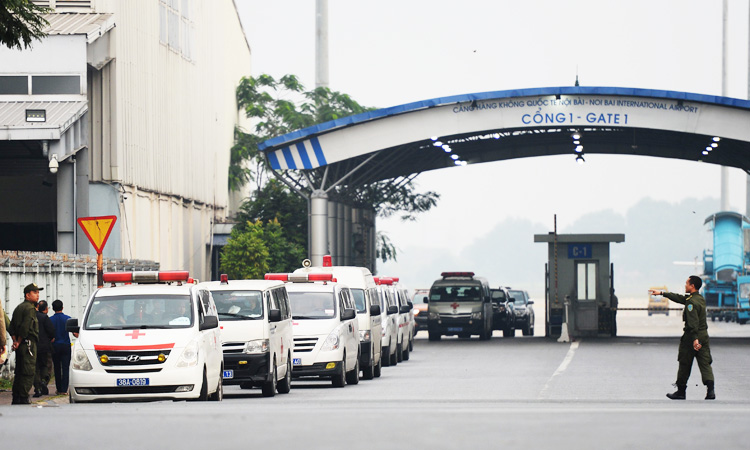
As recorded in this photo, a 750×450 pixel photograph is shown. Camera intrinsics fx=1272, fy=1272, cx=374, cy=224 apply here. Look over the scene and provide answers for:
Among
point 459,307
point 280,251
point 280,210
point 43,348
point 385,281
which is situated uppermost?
point 280,210

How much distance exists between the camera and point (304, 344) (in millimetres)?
21672

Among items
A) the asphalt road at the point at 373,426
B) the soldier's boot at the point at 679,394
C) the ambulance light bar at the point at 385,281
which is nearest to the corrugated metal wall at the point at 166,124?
the ambulance light bar at the point at 385,281

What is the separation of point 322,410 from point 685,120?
29767 millimetres

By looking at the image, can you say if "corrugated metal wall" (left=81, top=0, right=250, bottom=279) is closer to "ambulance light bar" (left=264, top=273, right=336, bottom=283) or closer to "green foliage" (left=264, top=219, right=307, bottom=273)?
"green foliage" (left=264, top=219, right=307, bottom=273)

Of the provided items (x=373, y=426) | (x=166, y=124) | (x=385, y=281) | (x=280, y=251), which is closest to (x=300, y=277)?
(x=385, y=281)

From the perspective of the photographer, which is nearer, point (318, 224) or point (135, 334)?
point (135, 334)

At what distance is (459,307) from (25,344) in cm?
2588

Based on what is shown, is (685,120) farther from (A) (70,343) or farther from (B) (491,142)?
(A) (70,343)

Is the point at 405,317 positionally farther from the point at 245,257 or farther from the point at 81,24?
the point at 245,257

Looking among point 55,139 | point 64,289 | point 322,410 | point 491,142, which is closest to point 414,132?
point 491,142

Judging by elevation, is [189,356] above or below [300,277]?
below

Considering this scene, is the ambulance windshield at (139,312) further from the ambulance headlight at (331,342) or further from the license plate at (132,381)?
the ambulance headlight at (331,342)

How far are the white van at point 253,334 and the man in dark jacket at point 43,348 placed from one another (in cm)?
249

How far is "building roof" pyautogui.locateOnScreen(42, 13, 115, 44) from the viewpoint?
35.0 metres
